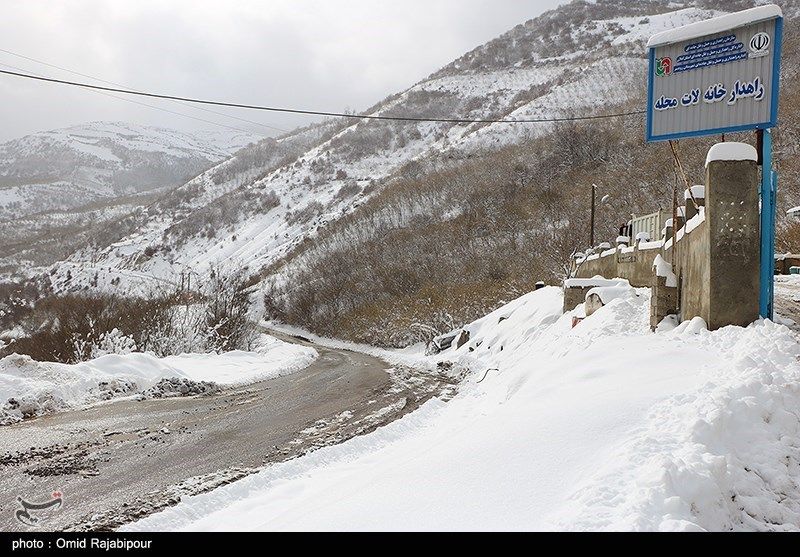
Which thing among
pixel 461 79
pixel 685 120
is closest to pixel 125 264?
pixel 461 79

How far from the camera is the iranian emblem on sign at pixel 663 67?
1020 centimetres

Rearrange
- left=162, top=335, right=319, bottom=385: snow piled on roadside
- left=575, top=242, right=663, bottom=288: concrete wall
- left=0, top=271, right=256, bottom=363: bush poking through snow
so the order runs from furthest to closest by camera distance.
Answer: left=0, top=271, right=256, bottom=363: bush poking through snow, left=162, top=335, right=319, bottom=385: snow piled on roadside, left=575, top=242, right=663, bottom=288: concrete wall

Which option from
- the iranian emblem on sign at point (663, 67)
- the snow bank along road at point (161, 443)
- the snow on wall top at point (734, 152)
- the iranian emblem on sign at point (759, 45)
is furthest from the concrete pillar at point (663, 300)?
the snow bank along road at point (161, 443)

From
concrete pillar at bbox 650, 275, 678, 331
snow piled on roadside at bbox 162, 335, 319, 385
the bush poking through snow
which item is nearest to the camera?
→ concrete pillar at bbox 650, 275, 678, 331

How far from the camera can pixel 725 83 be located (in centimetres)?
929

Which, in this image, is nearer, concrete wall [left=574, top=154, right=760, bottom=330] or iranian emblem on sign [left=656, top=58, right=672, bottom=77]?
concrete wall [left=574, top=154, right=760, bottom=330]

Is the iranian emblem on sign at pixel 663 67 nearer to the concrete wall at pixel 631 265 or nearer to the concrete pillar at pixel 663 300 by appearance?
the concrete wall at pixel 631 265

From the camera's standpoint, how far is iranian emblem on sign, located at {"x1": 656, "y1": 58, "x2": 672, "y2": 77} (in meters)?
10.2

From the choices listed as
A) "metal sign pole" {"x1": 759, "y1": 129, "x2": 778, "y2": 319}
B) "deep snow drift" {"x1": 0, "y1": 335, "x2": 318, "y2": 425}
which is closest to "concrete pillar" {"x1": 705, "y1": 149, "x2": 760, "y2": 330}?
"metal sign pole" {"x1": 759, "y1": 129, "x2": 778, "y2": 319}

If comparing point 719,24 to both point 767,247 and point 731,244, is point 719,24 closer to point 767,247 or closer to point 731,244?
point 767,247

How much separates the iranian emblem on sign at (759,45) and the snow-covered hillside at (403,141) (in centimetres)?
5531

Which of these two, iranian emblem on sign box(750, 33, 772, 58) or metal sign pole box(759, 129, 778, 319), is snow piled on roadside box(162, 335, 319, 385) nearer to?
metal sign pole box(759, 129, 778, 319)

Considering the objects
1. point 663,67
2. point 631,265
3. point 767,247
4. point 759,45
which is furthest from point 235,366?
point 759,45

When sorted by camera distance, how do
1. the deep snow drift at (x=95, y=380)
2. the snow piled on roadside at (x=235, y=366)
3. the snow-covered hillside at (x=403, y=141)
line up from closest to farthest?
the deep snow drift at (x=95, y=380), the snow piled on roadside at (x=235, y=366), the snow-covered hillside at (x=403, y=141)
